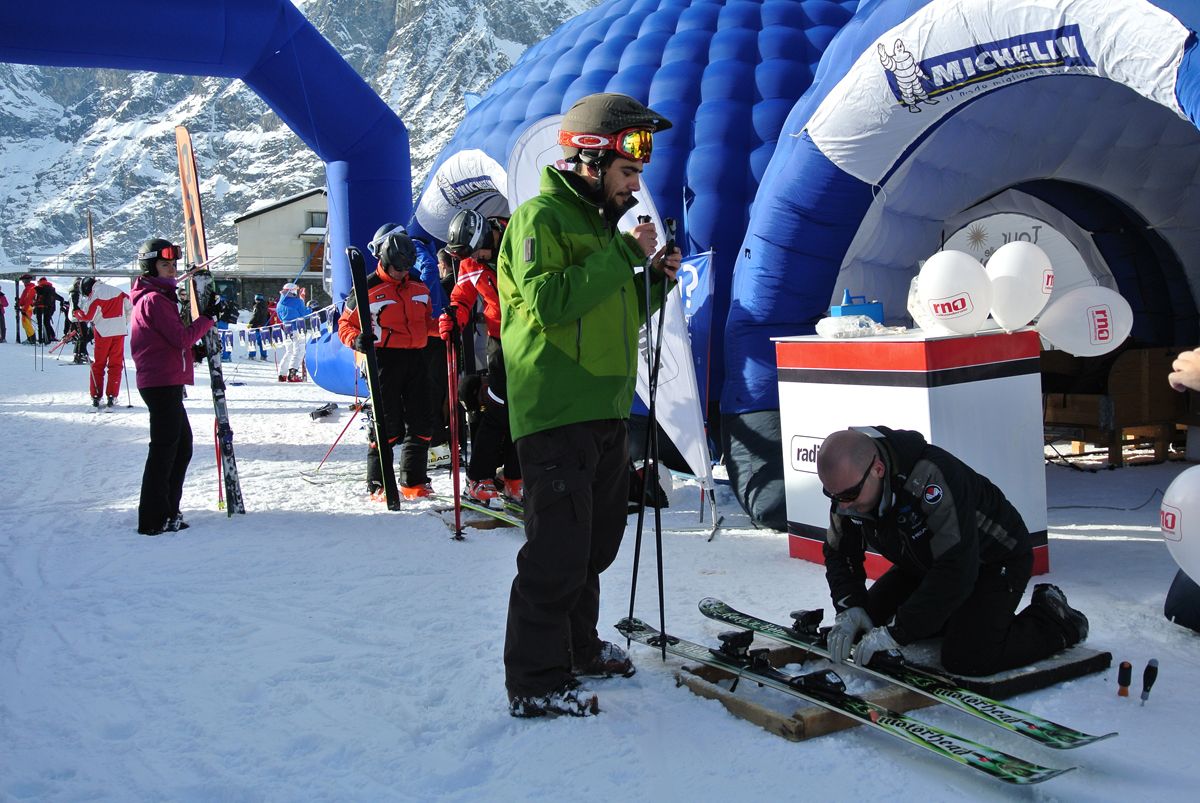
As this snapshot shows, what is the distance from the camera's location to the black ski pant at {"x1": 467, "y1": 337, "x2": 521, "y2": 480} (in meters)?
6.02

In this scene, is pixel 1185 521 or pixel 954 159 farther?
pixel 954 159

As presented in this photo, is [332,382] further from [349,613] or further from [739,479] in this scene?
[349,613]

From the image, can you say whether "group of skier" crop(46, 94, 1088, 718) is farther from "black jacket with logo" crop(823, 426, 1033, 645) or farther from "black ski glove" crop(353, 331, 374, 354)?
"black ski glove" crop(353, 331, 374, 354)

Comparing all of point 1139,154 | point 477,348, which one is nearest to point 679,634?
point 1139,154

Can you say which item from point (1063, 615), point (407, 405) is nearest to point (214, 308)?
point (407, 405)

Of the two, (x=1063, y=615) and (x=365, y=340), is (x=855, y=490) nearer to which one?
(x=1063, y=615)

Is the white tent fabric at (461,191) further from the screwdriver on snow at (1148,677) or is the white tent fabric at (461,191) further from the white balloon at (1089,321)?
the screwdriver on snow at (1148,677)

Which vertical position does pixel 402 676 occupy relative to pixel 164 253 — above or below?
below

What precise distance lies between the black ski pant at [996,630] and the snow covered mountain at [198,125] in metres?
131

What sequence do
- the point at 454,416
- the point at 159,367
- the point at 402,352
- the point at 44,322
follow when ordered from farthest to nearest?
the point at 44,322 < the point at 402,352 < the point at 454,416 < the point at 159,367

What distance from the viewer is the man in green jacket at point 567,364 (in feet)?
8.99

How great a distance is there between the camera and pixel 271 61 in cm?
872

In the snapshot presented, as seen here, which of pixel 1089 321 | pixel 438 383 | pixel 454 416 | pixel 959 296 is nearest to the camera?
pixel 959 296

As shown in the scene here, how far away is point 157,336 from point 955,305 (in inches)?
170
